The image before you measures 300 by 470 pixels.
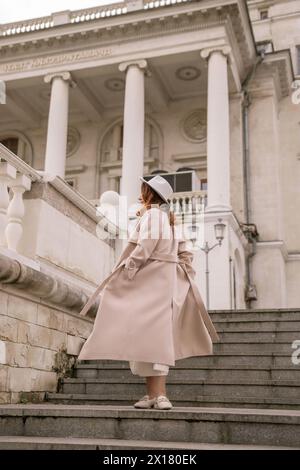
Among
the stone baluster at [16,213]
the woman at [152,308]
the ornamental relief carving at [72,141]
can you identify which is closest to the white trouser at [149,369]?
the woman at [152,308]

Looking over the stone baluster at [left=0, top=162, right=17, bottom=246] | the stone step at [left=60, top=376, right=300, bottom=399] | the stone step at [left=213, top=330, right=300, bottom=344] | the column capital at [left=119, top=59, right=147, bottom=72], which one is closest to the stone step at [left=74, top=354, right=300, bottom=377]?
the stone step at [left=213, top=330, right=300, bottom=344]

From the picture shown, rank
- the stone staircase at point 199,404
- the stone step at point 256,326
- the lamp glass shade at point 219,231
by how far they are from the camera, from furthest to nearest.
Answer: the lamp glass shade at point 219,231 < the stone step at point 256,326 < the stone staircase at point 199,404

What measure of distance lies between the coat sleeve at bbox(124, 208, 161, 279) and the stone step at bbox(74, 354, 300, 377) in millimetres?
2326

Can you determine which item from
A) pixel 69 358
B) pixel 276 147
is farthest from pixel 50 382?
pixel 276 147

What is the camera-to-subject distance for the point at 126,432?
4250mm

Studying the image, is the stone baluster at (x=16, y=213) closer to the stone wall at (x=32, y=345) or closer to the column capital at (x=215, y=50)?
the stone wall at (x=32, y=345)

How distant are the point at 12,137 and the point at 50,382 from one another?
21.1 m

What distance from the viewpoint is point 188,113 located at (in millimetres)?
24094

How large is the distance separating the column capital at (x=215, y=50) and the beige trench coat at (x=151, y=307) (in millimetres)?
16060

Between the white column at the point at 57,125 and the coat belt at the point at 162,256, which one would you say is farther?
the white column at the point at 57,125

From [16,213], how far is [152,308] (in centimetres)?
271

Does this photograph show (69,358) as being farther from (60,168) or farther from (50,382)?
(60,168)

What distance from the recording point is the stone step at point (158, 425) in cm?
402

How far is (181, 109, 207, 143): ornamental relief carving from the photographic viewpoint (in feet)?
77.8
